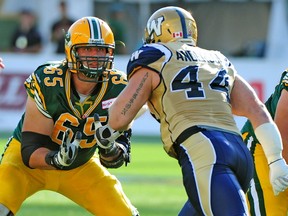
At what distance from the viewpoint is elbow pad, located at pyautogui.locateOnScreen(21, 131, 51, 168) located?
606 cm

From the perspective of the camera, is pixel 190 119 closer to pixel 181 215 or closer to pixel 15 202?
pixel 181 215

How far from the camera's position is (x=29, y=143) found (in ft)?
20.0

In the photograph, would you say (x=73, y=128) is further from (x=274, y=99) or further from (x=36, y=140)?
(x=274, y=99)

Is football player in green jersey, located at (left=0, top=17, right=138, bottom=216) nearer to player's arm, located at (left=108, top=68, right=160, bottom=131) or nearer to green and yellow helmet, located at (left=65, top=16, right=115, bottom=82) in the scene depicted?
green and yellow helmet, located at (left=65, top=16, right=115, bottom=82)

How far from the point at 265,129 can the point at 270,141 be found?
8 centimetres

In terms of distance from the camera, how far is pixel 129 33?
63.0 feet

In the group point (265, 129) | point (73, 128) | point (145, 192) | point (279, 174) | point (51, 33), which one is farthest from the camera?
point (51, 33)

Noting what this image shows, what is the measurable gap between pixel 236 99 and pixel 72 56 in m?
1.41

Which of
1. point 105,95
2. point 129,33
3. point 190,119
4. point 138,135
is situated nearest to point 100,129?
point 190,119

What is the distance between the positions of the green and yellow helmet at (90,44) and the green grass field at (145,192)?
2.57 metres

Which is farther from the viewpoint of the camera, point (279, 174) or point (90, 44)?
point (90, 44)

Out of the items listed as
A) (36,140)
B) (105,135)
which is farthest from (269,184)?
(36,140)

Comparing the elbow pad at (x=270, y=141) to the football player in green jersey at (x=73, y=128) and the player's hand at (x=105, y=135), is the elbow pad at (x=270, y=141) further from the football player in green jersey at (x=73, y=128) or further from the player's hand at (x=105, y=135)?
the football player in green jersey at (x=73, y=128)

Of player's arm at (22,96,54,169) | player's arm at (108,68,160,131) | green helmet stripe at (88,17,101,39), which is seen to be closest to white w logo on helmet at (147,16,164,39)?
player's arm at (108,68,160,131)
